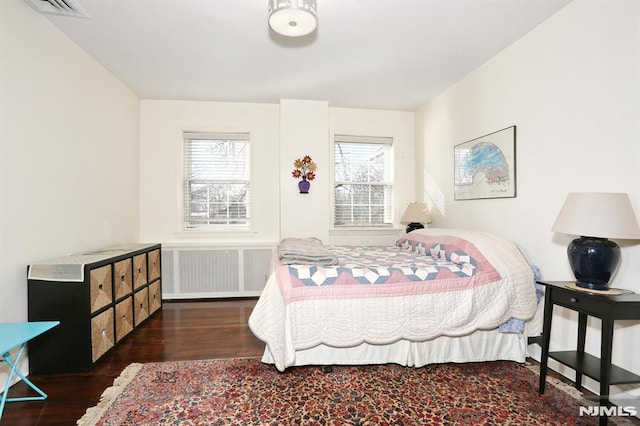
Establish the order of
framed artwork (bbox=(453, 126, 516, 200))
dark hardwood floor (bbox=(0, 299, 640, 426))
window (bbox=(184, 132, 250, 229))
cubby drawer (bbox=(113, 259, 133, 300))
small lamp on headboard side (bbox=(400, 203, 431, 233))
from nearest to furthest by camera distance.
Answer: dark hardwood floor (bbox=(0, 299, 640, 426)) → cubby drawer (bbox=(113, 259, 133, 300)) → framed artwork (bbox=(453, 126, 516, 200)) → small lamp on headboard side (bbox=(400, 203, 431, 233)) → window (bbox=(184, 132, 250, 229))

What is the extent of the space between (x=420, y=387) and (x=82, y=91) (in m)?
3.64

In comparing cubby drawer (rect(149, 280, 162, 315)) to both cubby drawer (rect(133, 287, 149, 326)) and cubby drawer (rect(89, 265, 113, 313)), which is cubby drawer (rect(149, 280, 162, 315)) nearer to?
cubby drawer (rect(133, 287, 149, 326))

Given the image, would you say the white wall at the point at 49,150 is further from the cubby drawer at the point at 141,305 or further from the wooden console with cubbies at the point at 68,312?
the cubby drawer at the point at 141,305

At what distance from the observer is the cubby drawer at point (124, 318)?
106 inches

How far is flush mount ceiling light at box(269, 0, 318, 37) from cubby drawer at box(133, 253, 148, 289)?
2.46 m

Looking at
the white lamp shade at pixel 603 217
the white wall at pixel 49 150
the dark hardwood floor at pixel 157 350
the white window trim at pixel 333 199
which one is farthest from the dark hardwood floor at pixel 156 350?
the white lamp shade at pixel 603 217

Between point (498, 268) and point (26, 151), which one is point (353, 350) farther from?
point (26, 151)

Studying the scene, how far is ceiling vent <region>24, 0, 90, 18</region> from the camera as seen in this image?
219cm

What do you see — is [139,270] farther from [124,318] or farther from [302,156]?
[302,156]

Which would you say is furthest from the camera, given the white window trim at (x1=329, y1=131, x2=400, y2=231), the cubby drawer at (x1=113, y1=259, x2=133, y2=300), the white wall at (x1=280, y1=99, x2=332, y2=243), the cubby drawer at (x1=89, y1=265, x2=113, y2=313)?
the white window trim at (x1=329, y1=131, x2=400, y2=231)

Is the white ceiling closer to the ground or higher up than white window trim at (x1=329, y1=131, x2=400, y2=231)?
higher up

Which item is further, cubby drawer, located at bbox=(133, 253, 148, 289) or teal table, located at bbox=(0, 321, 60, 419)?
cubby drawer, located at bbox=(133, 253, 148, 289)

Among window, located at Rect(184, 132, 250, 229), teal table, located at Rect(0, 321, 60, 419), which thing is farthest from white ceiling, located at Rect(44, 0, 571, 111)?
teal table, located at Rect(0, 321, 60, 419)

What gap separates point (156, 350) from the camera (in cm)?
265
